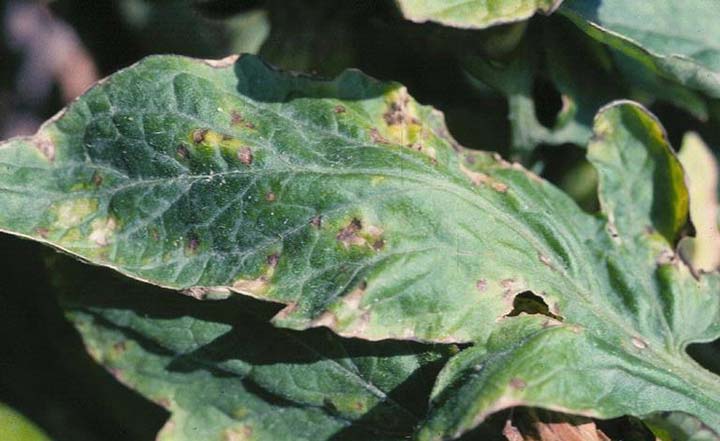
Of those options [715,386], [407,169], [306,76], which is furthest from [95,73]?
[715,386]

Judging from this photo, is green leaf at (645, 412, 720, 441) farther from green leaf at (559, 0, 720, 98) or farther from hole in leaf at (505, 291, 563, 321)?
green leaf at (559, 0, 720, 98)

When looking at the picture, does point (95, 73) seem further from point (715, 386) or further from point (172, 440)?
point (715, 386)

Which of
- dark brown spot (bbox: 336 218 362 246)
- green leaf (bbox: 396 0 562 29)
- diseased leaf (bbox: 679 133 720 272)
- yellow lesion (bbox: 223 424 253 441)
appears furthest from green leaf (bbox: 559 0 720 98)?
yellow lesion (bbox: 223 424 253 441)

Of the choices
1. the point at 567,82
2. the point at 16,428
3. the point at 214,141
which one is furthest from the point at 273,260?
the point at 16,428

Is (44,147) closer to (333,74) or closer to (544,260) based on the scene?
(333,74)

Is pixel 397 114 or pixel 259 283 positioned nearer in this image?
pixel 259 283

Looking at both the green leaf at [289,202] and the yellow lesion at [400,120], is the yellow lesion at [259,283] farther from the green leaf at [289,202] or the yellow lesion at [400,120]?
the yellow lesion at [400,120]

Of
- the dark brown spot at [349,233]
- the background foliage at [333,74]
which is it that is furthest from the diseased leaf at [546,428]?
the dark brown spot at [349,233]
